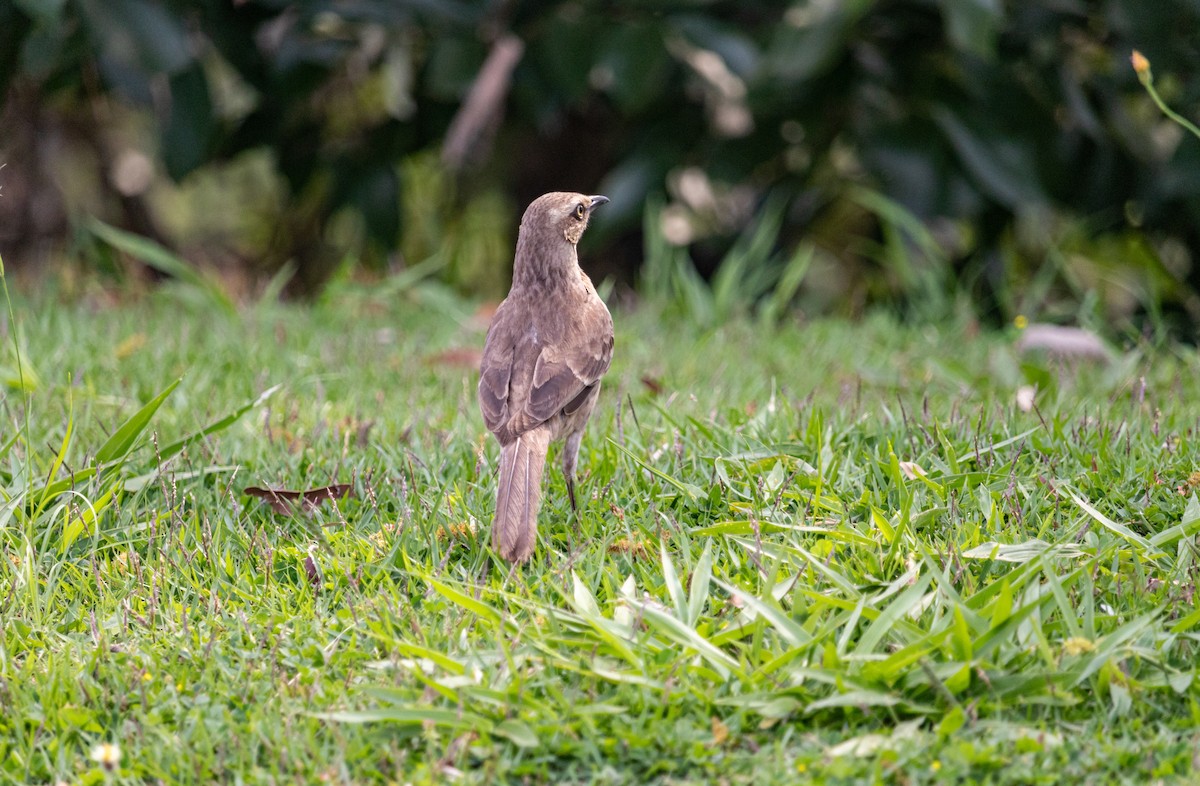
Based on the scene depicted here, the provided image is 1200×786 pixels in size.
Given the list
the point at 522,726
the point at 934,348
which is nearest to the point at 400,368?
the point at 934,348

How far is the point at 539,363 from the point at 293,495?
915 mm

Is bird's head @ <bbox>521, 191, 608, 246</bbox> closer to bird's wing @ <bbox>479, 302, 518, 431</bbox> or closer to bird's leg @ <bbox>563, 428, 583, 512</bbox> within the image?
bird's wing @ <bbox>479, 302, 518, 431</bbox>

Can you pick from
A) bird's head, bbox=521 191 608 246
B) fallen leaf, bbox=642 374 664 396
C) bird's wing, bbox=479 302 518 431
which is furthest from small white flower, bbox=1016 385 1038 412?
bird's wing, bbox=479 302 518 431

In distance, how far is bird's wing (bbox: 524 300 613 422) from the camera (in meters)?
4.19

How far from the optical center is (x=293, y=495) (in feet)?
13.8

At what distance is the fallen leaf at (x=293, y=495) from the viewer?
414 centimetres

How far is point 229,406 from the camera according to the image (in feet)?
17.0

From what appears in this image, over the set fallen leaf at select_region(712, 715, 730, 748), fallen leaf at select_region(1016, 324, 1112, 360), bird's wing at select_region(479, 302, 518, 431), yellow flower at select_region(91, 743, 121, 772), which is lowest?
fallen leaf at select_region(1016, 324, 1112, 360)

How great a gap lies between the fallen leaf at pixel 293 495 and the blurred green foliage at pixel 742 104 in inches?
108

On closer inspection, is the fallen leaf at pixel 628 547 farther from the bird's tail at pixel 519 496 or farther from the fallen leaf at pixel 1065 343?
the fallen leaf at pixel 1065 343

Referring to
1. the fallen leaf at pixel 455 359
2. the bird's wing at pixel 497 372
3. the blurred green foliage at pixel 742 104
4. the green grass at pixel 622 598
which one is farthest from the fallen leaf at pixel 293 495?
the blurred green foliage at pixel 742 104

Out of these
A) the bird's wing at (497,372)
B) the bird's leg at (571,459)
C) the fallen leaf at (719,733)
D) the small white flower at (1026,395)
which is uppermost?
the bird's wing at (497,372)

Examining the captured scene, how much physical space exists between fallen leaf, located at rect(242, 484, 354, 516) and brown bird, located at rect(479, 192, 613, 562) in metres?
0.54

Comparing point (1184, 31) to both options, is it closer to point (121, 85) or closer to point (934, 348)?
point (934, 348)
